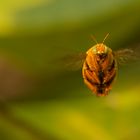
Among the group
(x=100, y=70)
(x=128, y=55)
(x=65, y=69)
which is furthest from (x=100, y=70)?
(x=65, y=69)

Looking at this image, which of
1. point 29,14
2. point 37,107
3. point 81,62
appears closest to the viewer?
point 81,62

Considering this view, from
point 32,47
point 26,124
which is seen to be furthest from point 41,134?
point 32,47

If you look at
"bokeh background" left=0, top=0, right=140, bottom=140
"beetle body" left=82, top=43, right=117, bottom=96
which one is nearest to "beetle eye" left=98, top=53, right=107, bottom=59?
"beetle body" left=82, top=43, right=117, bottom=96

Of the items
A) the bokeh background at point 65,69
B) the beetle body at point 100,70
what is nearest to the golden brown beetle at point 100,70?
the beetle body at point 100,70

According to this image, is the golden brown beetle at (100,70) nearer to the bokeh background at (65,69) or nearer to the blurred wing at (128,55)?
the blurred wing at (128,55)

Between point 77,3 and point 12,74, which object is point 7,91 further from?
point 77,3

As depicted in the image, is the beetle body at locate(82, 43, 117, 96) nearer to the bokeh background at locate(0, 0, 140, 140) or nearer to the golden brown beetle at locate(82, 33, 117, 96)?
the golden brown beetle at locate(82, 33, 117, 96)
